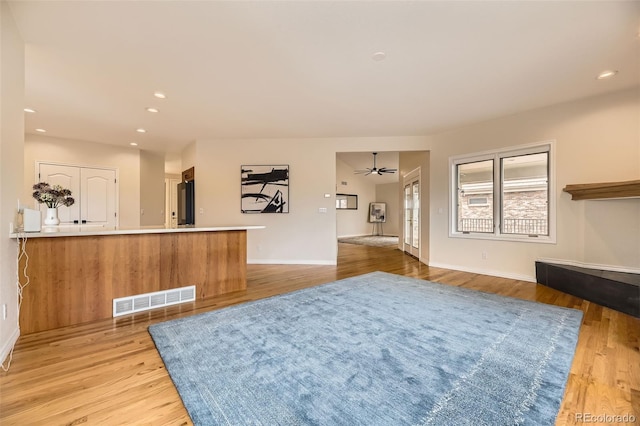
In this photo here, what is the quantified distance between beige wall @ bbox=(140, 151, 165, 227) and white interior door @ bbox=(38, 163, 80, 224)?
119 centimetres

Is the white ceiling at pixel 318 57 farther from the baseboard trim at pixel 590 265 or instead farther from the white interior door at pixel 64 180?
the baseboard trim at pixel 590 265

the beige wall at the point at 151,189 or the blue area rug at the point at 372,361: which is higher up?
A: the beige wall at the point at 151,189

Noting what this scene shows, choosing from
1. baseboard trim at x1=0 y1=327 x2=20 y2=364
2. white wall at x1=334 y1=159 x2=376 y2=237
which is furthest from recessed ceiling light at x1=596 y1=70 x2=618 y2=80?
white wall at x1=334 y1=159 x2=376 y2=237

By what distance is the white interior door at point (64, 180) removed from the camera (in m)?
5.37

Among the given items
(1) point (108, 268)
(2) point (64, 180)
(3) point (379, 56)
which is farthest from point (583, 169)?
(2) point (64, 180)

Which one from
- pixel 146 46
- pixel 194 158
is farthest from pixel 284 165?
pixel 146 46

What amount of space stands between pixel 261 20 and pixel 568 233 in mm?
4737

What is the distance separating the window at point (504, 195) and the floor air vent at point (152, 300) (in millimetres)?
4578

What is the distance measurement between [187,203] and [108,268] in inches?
137

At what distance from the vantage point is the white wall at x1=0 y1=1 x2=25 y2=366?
191 cm

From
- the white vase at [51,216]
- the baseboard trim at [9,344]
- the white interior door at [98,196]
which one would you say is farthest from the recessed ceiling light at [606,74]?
the white interior door at [98,196]

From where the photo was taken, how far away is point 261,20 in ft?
6.89

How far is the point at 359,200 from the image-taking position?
11.8 metres

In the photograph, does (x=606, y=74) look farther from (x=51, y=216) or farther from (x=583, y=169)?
(x=51, y=216)
